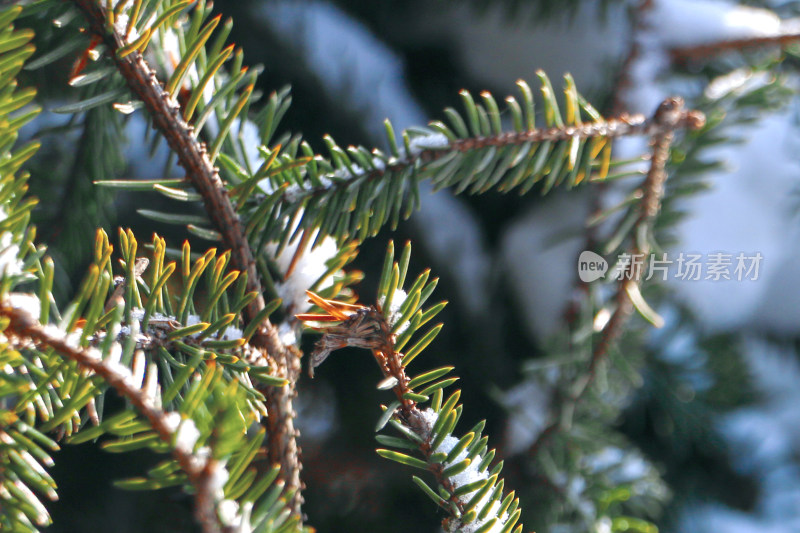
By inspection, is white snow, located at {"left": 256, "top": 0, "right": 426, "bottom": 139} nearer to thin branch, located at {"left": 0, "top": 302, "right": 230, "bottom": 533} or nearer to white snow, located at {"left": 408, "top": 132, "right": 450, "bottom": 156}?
white snow, located at {"left": 408, "top": 132, "right": 450, "bottom": 156}

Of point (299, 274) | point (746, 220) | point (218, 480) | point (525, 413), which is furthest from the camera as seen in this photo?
point (746, 220)

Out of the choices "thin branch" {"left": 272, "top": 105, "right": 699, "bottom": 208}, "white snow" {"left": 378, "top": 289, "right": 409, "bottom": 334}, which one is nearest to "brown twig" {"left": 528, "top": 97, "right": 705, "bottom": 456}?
"thin branch" {"left": 272, "top": 105, "right": 699, "bottom": 208}

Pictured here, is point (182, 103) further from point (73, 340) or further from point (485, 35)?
point (485, 35)

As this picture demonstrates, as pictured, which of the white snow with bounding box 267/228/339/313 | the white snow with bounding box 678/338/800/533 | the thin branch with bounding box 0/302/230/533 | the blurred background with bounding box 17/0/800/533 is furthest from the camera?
the white snow with bounding box 678/338/800/533

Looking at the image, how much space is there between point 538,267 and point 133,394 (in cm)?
36

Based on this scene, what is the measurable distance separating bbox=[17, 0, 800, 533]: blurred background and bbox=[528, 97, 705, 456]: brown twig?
0.08 feet

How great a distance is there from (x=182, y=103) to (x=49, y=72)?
0.19 metres

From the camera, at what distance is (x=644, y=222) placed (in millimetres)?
256

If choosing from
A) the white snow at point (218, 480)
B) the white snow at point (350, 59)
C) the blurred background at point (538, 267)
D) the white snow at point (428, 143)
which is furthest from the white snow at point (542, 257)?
the white snow at point (218, 480)

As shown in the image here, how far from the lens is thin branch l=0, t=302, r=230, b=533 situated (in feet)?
0.31

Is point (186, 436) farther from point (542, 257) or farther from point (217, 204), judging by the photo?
point (542, 257)

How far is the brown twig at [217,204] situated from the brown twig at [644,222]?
147mm

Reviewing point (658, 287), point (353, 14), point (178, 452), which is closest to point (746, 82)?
point (658, 287)

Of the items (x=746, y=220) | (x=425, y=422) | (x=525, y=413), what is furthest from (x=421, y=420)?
(x=746, y=220)
